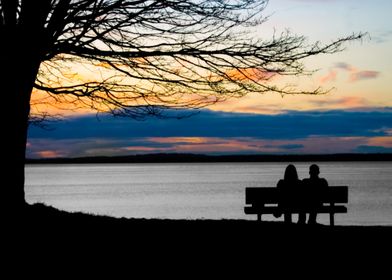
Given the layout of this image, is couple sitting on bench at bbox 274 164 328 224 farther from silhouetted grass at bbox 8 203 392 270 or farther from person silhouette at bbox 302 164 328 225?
silhouetted grass at bbox 8 203 392 270

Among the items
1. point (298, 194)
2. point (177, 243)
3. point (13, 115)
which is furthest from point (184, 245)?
point (298, 194)

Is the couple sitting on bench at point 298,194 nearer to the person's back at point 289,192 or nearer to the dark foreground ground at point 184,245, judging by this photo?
the person's back at point 289,192

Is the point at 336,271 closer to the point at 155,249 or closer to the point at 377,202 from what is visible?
the point at 155,249

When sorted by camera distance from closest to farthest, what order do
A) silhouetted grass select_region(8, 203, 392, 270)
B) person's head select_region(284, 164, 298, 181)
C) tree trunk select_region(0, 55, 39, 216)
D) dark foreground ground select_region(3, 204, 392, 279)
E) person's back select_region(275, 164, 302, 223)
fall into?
dark foreground ground select_region(3, 204, 392, 279), silhouetted grass select_region(8, 203, 392, 270), tree trunk select_region(0, 55, 39, 216), person's back select_region(275, 164, 302, 223), person's head select_region(284, 164, 298, 181)

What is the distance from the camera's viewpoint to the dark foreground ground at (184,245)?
349 inches

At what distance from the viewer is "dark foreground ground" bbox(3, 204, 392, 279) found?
8859 mm

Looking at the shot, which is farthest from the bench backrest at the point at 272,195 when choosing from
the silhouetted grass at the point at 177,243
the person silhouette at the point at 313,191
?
the silhouetted grass at the point at 177,243

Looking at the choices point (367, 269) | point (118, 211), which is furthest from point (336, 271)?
point (118, 211)

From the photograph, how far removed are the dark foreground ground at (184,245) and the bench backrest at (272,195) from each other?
1376mm

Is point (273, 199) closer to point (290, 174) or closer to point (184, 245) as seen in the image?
point (290, 174)

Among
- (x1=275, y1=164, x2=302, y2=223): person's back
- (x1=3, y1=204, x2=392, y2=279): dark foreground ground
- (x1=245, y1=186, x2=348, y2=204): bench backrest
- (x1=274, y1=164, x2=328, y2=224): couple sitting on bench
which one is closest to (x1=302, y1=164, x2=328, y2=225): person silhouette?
(x1=274, y1=164, x2=328, y2=224): couple sitting on bench

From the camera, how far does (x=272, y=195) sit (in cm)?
1330

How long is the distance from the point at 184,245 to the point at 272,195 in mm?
3890

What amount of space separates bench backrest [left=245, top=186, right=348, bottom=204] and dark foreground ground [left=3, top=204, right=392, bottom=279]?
4.51 ft
